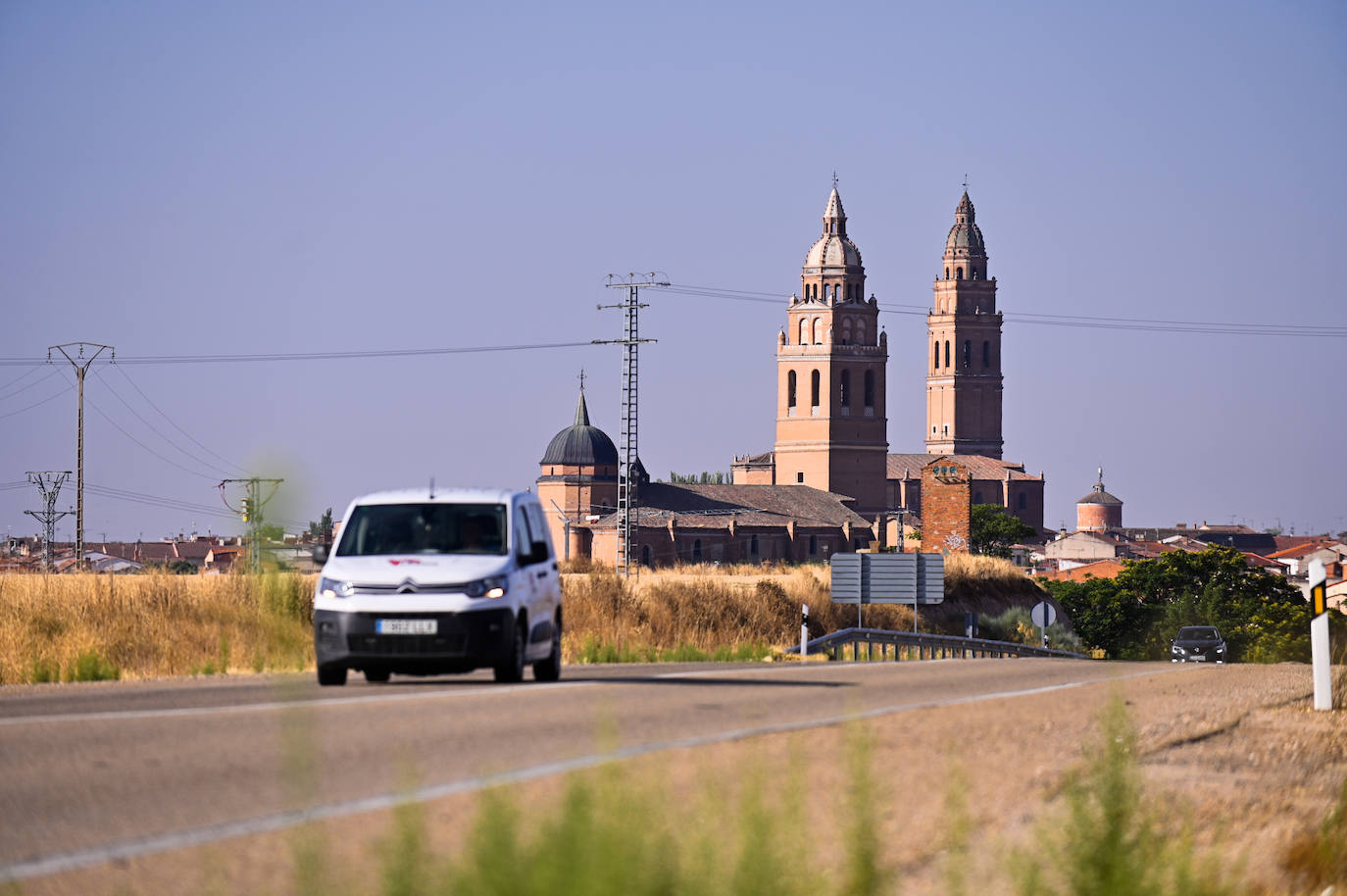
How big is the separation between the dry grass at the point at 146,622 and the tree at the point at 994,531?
124447mm

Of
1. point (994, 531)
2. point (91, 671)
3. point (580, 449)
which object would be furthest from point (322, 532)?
point (994, 531)

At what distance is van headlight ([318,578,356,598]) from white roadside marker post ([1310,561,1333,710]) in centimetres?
863

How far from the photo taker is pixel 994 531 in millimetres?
151125

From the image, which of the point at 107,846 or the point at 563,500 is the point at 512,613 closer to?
the point at 107,846

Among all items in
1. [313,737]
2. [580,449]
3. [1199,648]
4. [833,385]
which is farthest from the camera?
[833,385]

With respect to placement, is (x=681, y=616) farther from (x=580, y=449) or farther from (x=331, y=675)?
(x=580, y=449)

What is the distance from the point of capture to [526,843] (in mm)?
5180

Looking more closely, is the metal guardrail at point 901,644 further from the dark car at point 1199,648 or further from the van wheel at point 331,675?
the van wheel at point 331,675

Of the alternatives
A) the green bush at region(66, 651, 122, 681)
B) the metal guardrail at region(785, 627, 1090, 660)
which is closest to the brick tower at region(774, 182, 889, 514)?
the metal guardrail at region(785, 627, 1090, 660)

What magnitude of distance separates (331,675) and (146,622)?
26.5ft

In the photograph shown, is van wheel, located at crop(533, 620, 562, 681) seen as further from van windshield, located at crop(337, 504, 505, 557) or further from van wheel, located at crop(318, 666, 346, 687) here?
van wheel, located at crop(318, 666, 346, 687)

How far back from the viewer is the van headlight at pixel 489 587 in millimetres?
14641

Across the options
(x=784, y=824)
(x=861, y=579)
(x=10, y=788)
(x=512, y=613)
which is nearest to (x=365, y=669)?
(x=512, y=613)

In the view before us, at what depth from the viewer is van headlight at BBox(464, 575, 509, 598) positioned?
14.6 m
